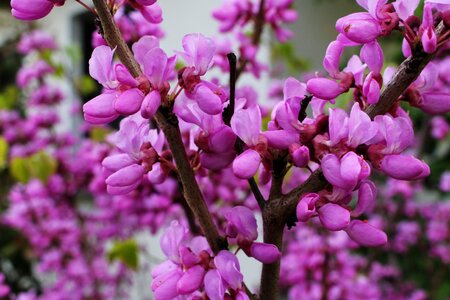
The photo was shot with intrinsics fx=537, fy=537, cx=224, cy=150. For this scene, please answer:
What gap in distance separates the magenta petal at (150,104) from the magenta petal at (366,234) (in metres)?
0.22

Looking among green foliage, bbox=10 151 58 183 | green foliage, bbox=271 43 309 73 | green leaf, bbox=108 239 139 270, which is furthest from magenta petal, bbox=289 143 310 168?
green foliage, bbox=271 43 309 73

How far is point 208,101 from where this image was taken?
1.61ft

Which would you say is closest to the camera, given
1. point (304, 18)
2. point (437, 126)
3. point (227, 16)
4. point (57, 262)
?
point (227, 16)

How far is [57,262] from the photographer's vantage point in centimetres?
243

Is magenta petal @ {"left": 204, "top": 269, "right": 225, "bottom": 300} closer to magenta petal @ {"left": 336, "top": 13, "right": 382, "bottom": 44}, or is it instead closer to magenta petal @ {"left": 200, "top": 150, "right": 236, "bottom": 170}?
magenta petal @ {"left": 200, "top": 150, "right": 236, "bottom": 170}

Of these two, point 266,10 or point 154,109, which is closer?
point 154,109

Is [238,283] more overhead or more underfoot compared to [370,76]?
more underfoot

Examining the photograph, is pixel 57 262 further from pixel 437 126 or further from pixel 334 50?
pixel 334 50

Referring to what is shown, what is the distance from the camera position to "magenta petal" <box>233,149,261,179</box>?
0.49 meters

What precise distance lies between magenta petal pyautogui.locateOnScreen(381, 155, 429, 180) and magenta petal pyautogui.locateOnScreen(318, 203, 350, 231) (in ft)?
0.19

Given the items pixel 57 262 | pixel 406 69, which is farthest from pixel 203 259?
pixel 57 262

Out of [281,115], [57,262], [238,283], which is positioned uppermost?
[281,115]

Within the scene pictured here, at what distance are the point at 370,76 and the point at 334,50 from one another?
47 millimetres

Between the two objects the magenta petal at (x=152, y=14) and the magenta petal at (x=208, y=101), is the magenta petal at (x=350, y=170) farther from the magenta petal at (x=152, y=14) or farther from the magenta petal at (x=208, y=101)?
the magenta petal at (x=152, y=14)
